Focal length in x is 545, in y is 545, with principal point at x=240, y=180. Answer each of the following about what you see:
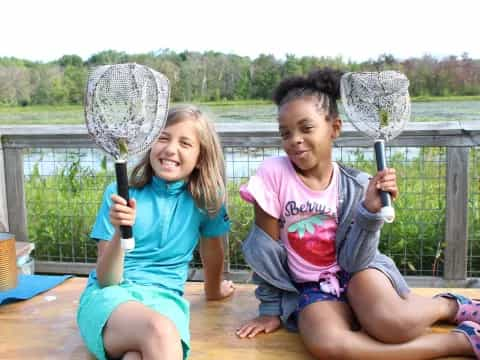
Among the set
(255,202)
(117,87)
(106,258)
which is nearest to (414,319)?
(255,202)

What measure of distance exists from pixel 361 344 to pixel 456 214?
1671 millimetres

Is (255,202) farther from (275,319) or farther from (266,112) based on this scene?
(266,112)

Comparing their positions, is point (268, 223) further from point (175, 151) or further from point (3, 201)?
point (3, 201)

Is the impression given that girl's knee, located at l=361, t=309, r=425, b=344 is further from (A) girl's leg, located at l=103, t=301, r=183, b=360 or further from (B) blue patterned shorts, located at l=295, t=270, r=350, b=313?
(A) girl's leg, located at l=103, t=301, r=183, b=360

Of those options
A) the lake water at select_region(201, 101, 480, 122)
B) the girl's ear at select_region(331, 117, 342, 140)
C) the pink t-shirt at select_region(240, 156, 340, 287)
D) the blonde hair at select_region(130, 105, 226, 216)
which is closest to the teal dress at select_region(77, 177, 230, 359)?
the blonde hair at select_region(130, 105, 226, 216)

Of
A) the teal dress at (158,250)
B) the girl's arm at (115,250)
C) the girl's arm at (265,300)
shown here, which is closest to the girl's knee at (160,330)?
the teal dress at (158,250)

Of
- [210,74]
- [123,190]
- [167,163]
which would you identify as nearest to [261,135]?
[210,74]

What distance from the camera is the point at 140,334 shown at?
1.72 metres

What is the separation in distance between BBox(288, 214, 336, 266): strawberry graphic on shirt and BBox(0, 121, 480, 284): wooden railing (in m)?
1.23

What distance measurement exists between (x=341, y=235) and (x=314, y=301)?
273 mm

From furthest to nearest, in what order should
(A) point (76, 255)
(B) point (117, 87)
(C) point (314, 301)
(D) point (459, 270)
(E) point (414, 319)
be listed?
(A) point (76, 255) < (D) point (459, 270) < (C) point (314, 301) < (E) point (414, 319) < (B) point (117, 87)

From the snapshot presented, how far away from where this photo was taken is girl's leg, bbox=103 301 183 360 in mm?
1690

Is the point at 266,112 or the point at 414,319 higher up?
the point at 266,112

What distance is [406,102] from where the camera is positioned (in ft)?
6.53
